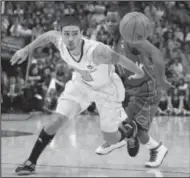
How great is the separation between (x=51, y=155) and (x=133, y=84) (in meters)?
1.25

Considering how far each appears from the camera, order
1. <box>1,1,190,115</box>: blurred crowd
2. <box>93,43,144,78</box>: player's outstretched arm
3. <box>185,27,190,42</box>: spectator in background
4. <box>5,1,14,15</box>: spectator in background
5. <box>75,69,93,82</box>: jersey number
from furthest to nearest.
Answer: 1. <box>185,27,190,42</box>: spectator in background
2. <box>5,1,14,15</box>: spectator in background
3. <box>1,1,190,115</box>: blurred crowd
4. <box>75,69,93,82</box>: jersey number
5. <box>93,43,144,78</box>: player's outstretched arm

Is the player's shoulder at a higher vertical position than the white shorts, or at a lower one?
higher

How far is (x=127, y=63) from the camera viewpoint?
4422mm

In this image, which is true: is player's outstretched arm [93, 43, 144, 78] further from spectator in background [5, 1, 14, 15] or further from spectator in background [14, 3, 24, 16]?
spectator in background [14, 3, 24, 16]

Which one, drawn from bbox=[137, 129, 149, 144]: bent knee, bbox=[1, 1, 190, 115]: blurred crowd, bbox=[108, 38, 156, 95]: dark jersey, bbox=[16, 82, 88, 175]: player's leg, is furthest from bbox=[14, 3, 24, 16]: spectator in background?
bbox=[16, 82, 88, 175]: player's leg

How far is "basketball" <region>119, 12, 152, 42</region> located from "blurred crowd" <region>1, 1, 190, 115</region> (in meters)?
3.29

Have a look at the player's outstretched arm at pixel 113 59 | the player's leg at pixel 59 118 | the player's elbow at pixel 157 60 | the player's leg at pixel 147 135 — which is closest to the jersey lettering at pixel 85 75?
the player's leg at pixel 59 118

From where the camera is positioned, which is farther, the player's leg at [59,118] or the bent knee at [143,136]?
the bent knee at [143,136]

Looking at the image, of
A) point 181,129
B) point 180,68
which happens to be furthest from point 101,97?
point 180,68

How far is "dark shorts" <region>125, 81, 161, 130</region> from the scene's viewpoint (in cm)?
525

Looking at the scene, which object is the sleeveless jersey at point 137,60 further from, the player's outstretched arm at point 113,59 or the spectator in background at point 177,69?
the spectator in background at point 177,69

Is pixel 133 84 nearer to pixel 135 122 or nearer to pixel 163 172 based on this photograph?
pixel 135 122

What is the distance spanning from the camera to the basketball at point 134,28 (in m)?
4.97

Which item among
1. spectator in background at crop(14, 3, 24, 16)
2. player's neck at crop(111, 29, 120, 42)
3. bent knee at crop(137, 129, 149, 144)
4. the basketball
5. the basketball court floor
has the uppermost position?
spectator in background at crop(14, 3, 24, 16)
